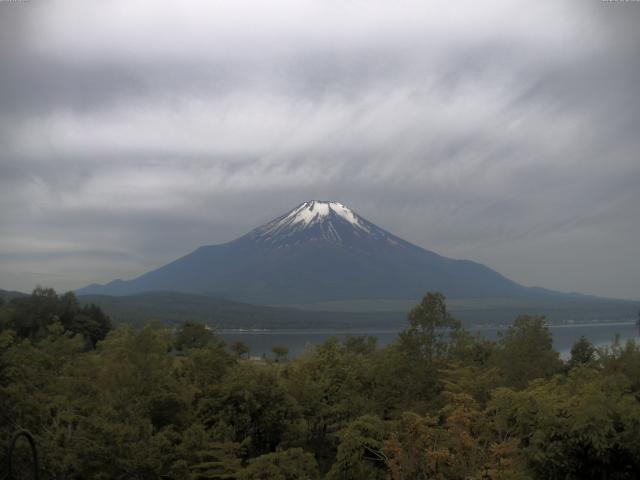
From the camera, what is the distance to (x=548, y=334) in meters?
25.0

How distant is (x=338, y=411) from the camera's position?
22.5 metres

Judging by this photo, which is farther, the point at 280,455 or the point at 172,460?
the point at 172,460

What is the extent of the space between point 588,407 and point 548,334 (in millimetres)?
12695

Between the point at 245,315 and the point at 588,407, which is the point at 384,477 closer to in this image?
the point at 588,407

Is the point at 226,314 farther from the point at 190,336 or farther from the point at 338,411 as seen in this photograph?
the point at 338,411

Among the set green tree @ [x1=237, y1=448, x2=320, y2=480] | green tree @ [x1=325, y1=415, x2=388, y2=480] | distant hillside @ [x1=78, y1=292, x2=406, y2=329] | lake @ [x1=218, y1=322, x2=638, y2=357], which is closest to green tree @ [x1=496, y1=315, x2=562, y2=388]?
green tree @ [x1=325, y1=415, x2=388, y2=480]

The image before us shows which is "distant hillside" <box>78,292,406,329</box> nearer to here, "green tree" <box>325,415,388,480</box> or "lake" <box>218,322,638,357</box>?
"lake" <box>218,322,638,357</box>

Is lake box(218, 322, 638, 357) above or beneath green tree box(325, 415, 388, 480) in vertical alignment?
beneath

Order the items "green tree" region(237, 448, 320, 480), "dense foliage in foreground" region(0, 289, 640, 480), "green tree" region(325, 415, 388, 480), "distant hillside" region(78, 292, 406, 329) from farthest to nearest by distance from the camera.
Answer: "distant hillside" region(78, 292, 406, 329) < "green tree" region(325, 415, 388, 480) < "green tree" region(237, 448, 320, 480) < "dense foliage in foreground" region(0, 289, 640, 480)

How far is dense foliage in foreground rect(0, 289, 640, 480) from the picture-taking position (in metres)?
13.9

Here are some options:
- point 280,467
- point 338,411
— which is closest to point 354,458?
point 280,467

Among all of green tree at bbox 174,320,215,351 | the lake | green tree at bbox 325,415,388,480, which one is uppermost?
green tree at bbox 174,320,215,351

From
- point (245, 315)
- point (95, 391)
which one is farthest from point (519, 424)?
point (245, 315)

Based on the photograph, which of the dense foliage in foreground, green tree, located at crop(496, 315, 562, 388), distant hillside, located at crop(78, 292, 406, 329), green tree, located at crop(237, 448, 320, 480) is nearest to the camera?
the dense foliage in foreground
